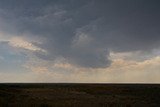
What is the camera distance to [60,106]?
37.7 m

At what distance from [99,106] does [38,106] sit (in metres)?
8.08

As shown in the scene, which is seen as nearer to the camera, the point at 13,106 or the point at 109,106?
the point at 13,106

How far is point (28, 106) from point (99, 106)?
926 centimetres

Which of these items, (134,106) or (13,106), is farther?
→ (134,106)

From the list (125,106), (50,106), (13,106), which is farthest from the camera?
(125,106)

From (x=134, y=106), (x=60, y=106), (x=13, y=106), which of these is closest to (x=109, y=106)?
(x=134, y=106)

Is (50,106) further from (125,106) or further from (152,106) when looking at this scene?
(152,106)

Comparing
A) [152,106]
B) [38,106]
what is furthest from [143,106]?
[38,106]

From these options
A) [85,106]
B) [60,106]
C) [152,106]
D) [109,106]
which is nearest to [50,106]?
[60,106]

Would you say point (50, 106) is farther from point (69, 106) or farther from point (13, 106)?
point (13, 106)

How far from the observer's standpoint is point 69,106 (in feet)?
123

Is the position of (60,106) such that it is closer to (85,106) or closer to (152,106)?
(85,106)

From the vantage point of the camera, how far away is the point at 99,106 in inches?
1534

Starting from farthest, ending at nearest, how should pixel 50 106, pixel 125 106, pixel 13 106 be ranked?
pixel 125 106 → pixel 50 106 → pixel 13 106
